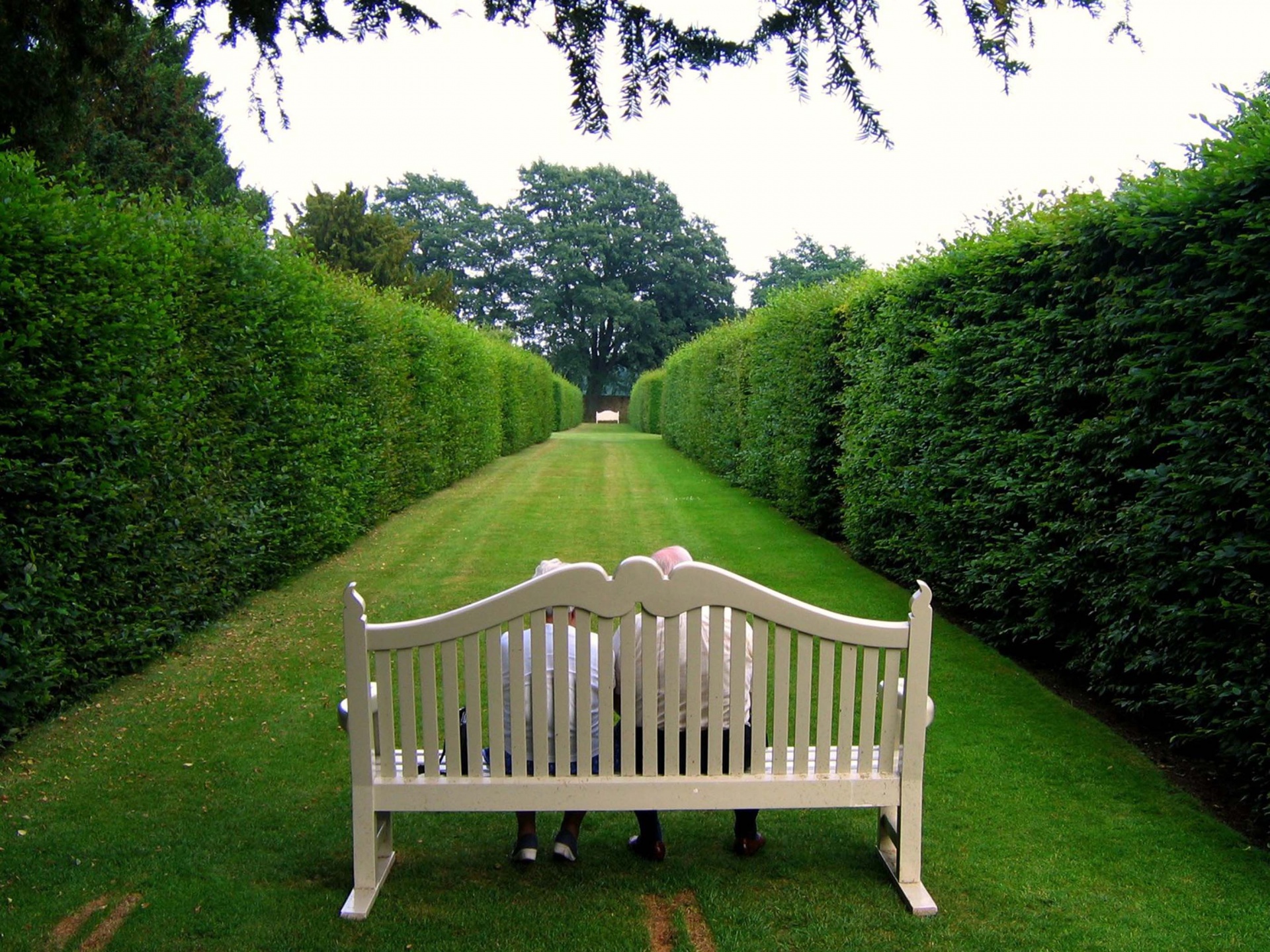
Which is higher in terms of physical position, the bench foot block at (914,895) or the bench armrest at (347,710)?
the bench armrest at (347,710)

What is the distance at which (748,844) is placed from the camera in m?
3.58

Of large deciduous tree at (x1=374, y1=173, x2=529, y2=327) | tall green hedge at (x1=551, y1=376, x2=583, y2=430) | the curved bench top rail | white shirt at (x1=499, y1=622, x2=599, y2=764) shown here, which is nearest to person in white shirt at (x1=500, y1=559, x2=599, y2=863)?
white shirt at (x1=499, y1=622, x2=599, y2=764)

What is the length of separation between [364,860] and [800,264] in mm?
74013

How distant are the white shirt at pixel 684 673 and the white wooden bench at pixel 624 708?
35 millimetres

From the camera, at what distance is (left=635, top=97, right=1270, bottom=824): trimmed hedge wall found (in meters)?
3.91

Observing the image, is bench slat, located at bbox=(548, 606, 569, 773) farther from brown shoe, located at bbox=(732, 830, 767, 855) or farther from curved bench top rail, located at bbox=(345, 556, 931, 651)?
brown shoe, located at bbox=(732, 830, 767, 855)

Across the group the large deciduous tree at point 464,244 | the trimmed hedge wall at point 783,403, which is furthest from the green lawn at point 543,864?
the large deciduous tree at point 464,244

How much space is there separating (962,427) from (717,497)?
883 centimetres

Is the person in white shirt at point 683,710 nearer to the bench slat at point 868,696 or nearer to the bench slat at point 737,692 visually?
the bench slat at point 737,692

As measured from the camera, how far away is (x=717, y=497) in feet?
51.6

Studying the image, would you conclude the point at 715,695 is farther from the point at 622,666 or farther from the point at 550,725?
the point at 550,725

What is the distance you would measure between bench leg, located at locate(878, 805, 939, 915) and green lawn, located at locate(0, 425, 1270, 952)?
0.05 meters

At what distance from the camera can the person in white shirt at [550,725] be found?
3143 mm

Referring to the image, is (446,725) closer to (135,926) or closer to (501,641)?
(501,641)
